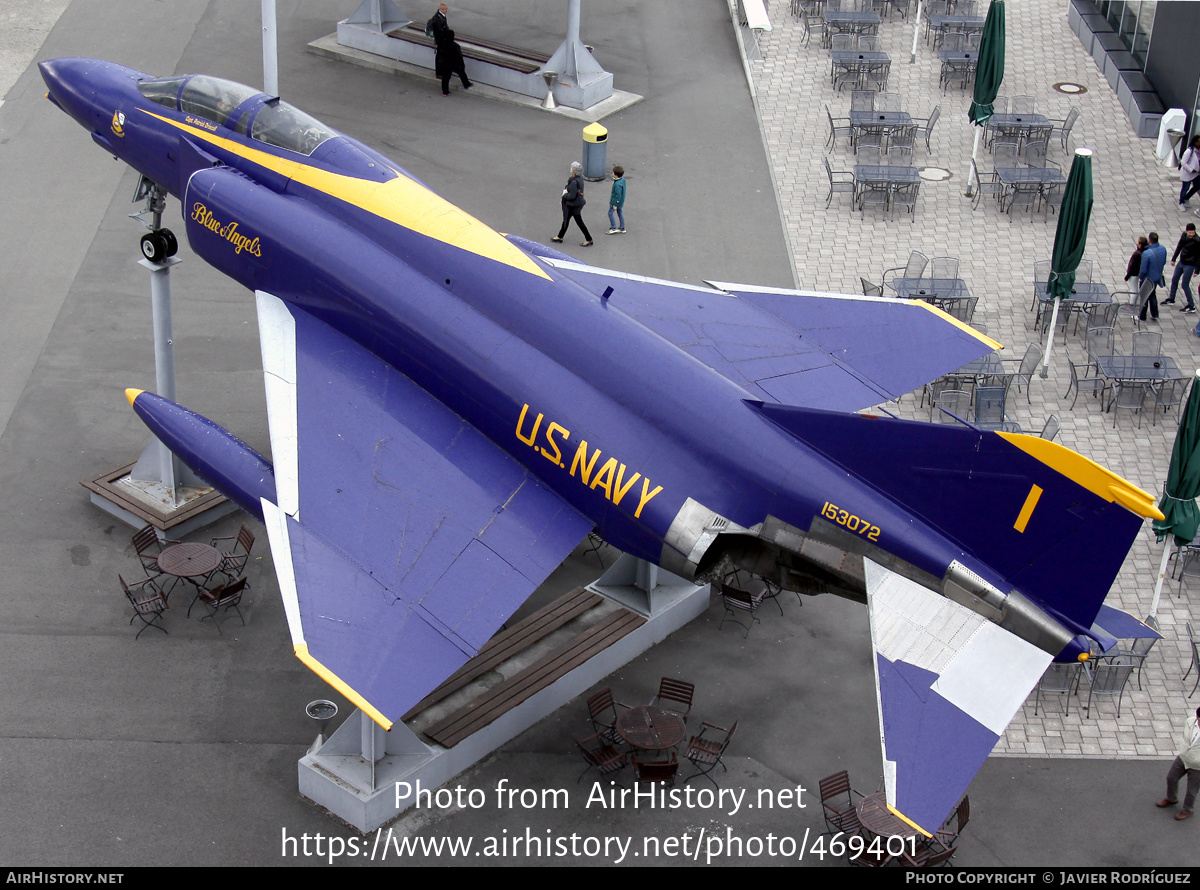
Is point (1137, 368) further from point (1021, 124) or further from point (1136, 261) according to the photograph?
point (1021, 124)

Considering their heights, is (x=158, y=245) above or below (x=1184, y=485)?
above

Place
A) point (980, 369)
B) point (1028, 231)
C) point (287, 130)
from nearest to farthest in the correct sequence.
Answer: point (287, 130), point (980, 369), point (1028, 231)

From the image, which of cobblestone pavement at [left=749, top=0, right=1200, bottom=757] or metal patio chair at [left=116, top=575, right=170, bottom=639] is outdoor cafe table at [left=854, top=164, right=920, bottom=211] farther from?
metal patio chair at [left=116, top=575, right=170, bottom=639]

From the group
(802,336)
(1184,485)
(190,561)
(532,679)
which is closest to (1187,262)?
(1184,485)

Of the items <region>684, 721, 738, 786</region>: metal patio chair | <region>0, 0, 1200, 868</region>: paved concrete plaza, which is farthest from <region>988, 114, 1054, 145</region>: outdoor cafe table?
<region>684, 721, 738, 786</region>: metal patio chair

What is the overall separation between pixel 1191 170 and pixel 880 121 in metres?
6.33

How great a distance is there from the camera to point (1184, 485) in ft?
56.7

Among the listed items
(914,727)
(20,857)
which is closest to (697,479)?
(914,727)

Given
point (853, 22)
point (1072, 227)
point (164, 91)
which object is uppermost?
point (164, 91)

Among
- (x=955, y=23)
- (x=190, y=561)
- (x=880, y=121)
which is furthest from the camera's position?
(x=955, y=23)

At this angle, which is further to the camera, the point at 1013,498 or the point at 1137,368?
the point at 1137,368

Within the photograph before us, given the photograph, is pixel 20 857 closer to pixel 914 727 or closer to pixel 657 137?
pixel 914 727

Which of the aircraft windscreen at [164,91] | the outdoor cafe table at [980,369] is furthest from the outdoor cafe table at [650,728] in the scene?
the aircraft windscreen at [164,91]

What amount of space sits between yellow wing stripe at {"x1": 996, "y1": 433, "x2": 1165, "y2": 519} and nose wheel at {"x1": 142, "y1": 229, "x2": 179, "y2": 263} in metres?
11.3
